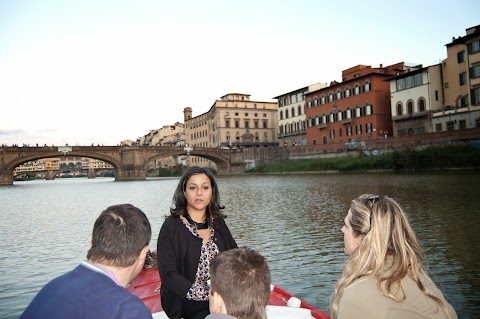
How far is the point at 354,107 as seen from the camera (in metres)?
54.1

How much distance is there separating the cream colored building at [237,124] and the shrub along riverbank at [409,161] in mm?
34268

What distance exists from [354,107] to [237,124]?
120 ft

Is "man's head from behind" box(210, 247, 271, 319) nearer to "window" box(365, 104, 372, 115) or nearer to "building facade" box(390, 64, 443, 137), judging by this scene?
"building facade" box(390, 64, 443, 137)

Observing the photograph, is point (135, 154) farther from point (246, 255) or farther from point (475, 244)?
point (246, 255)

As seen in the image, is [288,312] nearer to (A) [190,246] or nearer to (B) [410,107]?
(A) [190,246]

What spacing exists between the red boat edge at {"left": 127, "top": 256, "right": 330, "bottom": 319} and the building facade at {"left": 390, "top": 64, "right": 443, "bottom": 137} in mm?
43265

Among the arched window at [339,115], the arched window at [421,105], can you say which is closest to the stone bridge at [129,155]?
the arched window at [339,115]

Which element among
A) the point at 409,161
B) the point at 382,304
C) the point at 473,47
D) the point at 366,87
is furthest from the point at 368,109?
the point at 382,304

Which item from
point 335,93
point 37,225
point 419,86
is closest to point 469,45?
point 419,86

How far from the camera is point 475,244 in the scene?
9.20 m

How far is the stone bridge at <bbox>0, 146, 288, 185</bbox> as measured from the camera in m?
56.4

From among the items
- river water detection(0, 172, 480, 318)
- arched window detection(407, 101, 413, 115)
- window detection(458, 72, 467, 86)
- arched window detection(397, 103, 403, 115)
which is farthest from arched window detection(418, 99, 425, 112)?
river water detection(0, 172, 480, 318)

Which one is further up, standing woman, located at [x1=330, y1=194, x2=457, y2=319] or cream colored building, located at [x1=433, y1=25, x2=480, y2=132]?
cream colored building, located at [x1=433, y1=25, x2=480, y2=132]

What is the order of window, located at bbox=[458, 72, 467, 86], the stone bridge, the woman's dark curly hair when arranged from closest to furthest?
1. the woman's dark curly hair
2. window, located at bbox=[458, 72, 467, 86]
3. the stone bridge
